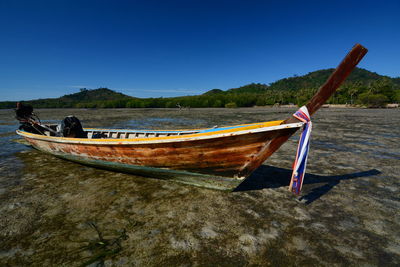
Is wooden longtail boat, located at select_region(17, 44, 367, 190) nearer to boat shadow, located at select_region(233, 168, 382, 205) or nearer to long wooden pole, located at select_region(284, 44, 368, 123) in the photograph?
long wooden pole, located at select_region(284, 44, 368, 123)

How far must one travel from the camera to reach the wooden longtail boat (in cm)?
301

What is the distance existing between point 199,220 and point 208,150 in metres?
1.36

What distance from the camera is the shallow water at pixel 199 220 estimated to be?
8.62ft

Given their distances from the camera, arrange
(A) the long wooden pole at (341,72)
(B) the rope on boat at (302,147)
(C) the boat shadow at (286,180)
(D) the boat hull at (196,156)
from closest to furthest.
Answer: (A) the long wooden pole at (341,72) < (B) the rope on boat at (302,147) < (D) the boat hull at (196,156) < (C) the boat shadow at (286,180)

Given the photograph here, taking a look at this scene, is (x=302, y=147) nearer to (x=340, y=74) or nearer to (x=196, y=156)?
(x=340, y=74)

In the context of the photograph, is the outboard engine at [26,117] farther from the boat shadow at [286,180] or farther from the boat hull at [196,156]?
the boat shadow at [286,180]

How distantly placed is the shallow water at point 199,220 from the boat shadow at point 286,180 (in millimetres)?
26

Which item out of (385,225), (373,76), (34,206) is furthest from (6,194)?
(373,76)

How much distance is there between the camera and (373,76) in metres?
194

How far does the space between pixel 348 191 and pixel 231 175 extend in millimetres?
2988

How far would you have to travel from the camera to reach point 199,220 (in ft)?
11.3

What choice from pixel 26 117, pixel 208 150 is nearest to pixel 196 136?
pixel 208 150

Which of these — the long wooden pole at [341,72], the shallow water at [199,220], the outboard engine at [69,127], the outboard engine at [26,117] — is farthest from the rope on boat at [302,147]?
the outboard engine at [26,117]

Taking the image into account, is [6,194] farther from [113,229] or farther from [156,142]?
[156,142]
